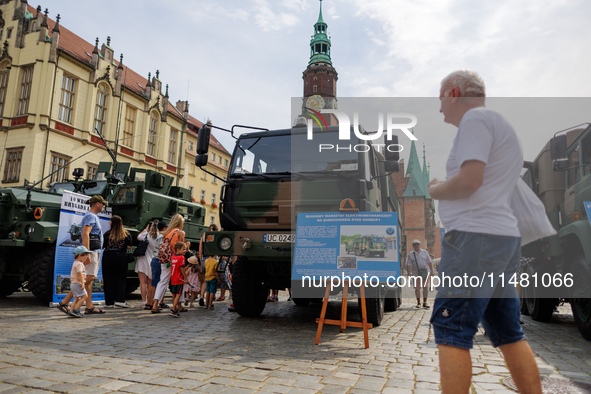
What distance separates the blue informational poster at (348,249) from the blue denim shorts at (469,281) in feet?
9.36

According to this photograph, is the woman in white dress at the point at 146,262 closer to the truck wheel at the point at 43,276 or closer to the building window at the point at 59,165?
the truck wheel at the point at 43,276

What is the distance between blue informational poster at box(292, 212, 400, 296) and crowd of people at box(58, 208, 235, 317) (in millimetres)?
2263

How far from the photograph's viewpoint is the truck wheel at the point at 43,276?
25.6ft

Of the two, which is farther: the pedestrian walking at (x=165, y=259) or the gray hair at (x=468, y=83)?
the pedestrian walking at (x=165, y=259)

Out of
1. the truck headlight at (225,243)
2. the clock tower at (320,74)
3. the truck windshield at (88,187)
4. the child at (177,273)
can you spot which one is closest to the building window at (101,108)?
the truck windshield at (88,187)

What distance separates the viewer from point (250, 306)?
7.03 meters

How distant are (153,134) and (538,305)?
33933 mm

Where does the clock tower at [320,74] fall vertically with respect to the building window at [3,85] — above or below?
above

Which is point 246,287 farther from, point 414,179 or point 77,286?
point 414,179

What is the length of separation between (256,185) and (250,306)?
1998 millimetres

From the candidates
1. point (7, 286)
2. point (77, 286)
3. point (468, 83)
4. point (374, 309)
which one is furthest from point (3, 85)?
point (468, 83)

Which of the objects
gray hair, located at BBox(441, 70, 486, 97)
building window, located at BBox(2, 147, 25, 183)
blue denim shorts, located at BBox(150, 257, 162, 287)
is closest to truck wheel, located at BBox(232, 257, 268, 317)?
blue denim shorts, located at BBox(150, 257, 162, 287)

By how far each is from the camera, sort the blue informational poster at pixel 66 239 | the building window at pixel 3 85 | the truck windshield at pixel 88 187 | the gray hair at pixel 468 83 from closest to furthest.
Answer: the gray hair at pixel 468 83, the blue informational poster at pixel 66 239, the truck windshield at pixel 88 187, the building window at pixel 3 85

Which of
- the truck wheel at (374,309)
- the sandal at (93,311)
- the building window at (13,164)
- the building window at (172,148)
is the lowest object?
the sandal at (93,311)
